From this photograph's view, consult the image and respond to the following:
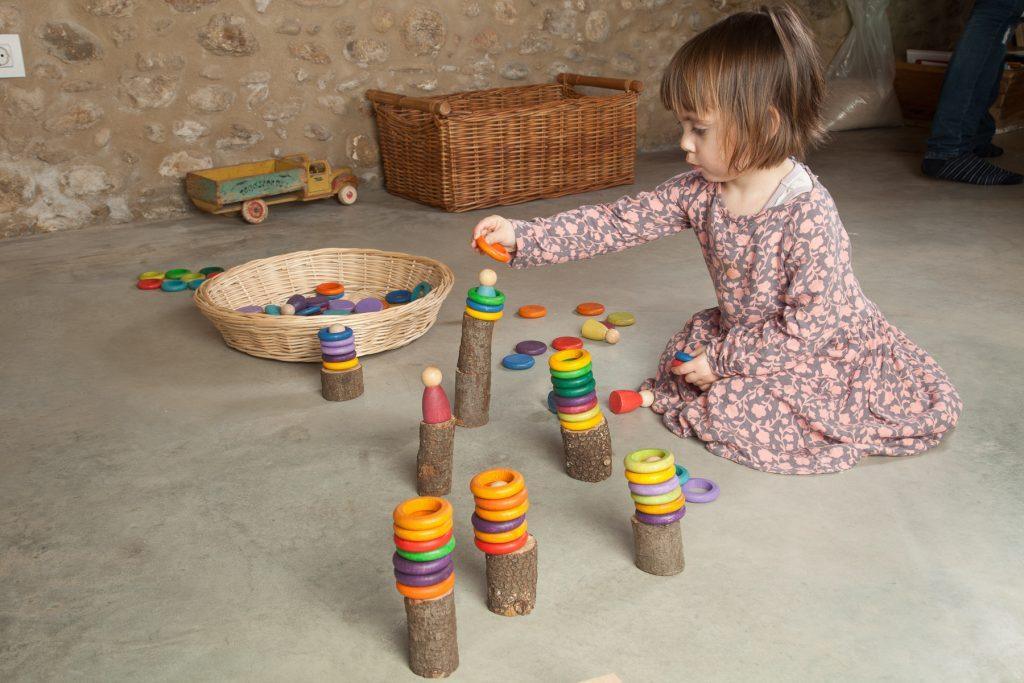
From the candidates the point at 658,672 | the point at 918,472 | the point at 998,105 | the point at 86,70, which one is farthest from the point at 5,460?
the point at 998,105

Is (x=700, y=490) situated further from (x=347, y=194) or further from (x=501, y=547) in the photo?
(x=347, y=194)

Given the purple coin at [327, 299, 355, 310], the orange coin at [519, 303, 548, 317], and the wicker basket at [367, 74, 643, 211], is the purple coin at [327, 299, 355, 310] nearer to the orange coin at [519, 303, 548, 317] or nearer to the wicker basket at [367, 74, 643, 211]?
the orange coin at [519, 303, 548, 317]

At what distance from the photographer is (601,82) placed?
3463 millimetres

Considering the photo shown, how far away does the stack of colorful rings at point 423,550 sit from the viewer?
98cm

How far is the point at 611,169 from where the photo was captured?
3.39 metres

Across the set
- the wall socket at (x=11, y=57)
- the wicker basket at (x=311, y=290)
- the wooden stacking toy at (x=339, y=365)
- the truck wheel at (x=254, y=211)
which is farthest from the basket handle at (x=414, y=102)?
the wooden stacking toy at (x=339, y=365)

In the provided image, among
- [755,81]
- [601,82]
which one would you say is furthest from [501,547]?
[601,82]

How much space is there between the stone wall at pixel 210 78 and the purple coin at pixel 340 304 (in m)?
1.24

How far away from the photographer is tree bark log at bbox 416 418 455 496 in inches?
54.9

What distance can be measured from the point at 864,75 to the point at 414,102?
7.91 ft

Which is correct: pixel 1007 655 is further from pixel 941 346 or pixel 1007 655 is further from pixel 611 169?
pixel 611 169

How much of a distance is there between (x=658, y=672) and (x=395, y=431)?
735 mm

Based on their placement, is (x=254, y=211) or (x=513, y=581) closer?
(x=513, y=581)

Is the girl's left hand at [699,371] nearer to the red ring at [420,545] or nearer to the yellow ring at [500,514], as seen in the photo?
the yellow ring at [500,514]
